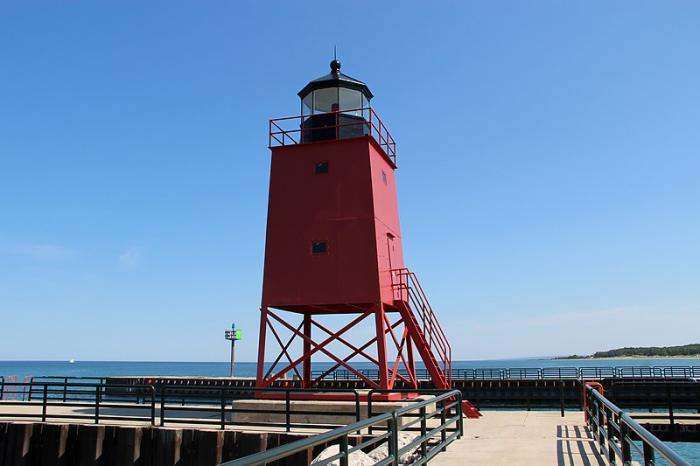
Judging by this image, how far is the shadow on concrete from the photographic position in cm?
1026

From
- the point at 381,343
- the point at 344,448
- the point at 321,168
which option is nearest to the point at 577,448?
the point at 344,448

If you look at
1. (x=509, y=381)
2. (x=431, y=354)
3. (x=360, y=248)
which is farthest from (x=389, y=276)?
(x=509, y=381)

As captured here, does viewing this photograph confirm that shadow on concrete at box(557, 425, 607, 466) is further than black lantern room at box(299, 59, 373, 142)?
No

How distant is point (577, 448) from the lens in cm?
1174

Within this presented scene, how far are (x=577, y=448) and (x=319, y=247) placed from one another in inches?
390

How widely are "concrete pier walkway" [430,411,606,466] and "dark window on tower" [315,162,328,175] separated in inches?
341

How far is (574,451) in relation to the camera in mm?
11367

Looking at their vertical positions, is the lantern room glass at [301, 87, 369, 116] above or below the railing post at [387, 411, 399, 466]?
above

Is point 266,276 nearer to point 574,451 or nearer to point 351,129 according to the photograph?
point 351,129

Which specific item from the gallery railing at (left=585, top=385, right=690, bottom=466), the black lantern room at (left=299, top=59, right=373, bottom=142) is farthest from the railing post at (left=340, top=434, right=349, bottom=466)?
the black lantern room at (left=299, top=59, right=373, bottom=142)

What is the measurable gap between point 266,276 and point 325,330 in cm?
274

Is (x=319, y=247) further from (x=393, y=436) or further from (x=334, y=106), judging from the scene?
(x=393, y=436)

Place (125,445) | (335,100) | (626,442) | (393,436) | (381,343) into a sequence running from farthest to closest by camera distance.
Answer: (335,100)
(381,343)
(125,445)
(393,436)
(626,442)

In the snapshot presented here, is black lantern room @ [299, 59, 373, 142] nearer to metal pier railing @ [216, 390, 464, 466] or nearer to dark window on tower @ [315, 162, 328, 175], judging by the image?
dark window on tower @ [315, 162, 328, 175]
